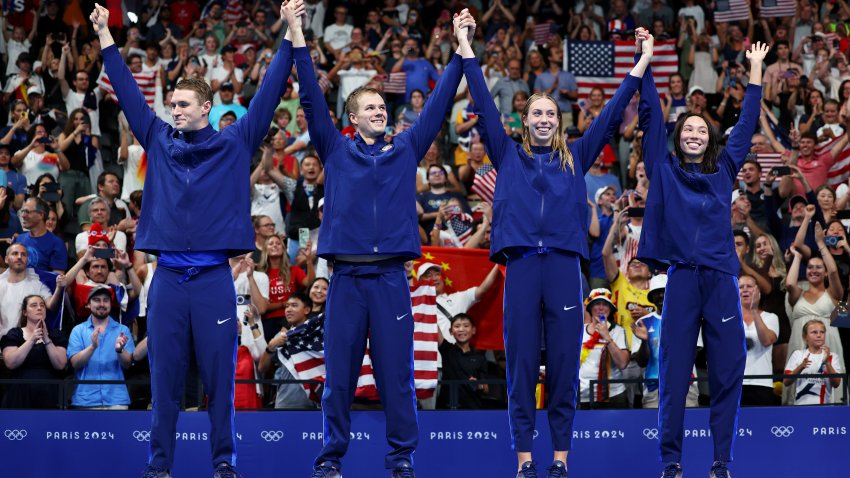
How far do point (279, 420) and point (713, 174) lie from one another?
3396mm

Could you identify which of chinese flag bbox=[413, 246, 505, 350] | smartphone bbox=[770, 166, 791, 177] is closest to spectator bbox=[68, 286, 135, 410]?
chinese flag bbox=[413, 246, 505, 350]

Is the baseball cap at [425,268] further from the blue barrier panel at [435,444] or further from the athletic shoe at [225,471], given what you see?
the athletic shoe at [225,471]

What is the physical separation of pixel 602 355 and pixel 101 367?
3818mm

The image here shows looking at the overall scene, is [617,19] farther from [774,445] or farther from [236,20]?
[774,445]

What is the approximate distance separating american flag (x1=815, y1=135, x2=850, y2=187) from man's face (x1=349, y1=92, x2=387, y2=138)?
25.0 ft

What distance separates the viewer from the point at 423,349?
9195 millimetres

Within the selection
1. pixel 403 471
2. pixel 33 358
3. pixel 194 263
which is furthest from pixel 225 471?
pixel 33 358

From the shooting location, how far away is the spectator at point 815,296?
10258 mm

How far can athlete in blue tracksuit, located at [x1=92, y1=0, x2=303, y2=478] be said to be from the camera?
664cm

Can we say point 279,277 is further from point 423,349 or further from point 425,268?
point 423,349

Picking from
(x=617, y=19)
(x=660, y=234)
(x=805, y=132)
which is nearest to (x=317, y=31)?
(x=617, y=19)

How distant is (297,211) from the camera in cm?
1177

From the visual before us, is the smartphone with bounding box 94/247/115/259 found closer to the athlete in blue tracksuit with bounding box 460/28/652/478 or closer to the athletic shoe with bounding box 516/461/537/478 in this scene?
the athlete in blue tracksuit with bounding box 460/28/652/478

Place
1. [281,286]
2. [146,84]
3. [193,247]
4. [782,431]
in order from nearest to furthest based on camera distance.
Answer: [193,247], [782,431], [281,286], [146,84]
